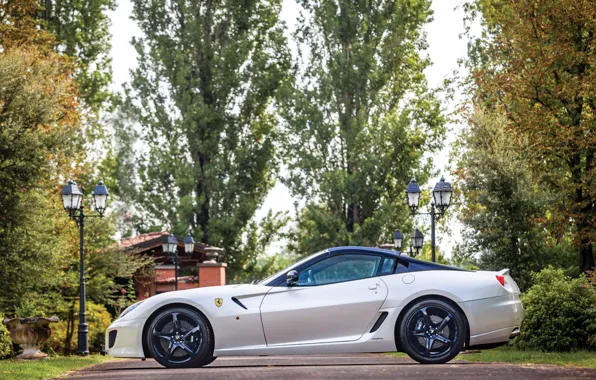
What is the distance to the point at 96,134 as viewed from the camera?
138 ft

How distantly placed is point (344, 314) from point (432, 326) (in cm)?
101

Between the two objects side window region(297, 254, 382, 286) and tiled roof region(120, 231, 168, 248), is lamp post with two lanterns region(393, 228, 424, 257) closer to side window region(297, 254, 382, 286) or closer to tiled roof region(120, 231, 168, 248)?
tiled roof region(120, 231, 168, 248)

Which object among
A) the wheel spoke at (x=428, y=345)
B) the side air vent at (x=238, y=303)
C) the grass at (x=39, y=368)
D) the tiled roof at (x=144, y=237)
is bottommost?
the grass at (x=39, y=368)

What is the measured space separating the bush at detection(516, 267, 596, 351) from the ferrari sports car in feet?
18.5

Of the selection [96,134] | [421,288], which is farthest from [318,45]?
[421,288]

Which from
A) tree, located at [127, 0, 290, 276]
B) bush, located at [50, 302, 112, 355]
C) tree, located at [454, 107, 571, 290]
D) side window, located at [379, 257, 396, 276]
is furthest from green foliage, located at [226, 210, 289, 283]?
side window, located at [379, 257, 396, 276]

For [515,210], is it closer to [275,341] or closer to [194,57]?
[275,341]

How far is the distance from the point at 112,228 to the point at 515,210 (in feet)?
40.4

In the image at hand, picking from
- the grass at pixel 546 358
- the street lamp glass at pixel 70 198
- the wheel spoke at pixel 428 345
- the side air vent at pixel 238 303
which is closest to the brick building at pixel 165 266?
the street lamp glass at pixel 70 198

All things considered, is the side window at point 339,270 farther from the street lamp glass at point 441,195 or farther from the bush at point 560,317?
the street lamp glass at point 441,195

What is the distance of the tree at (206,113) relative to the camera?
37.9m

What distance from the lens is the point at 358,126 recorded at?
3572 cm

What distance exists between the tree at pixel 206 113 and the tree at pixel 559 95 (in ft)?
52.1

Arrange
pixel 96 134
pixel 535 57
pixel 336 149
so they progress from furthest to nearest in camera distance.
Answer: pixel 96 134, pixel 336 149, pixel 535 57
